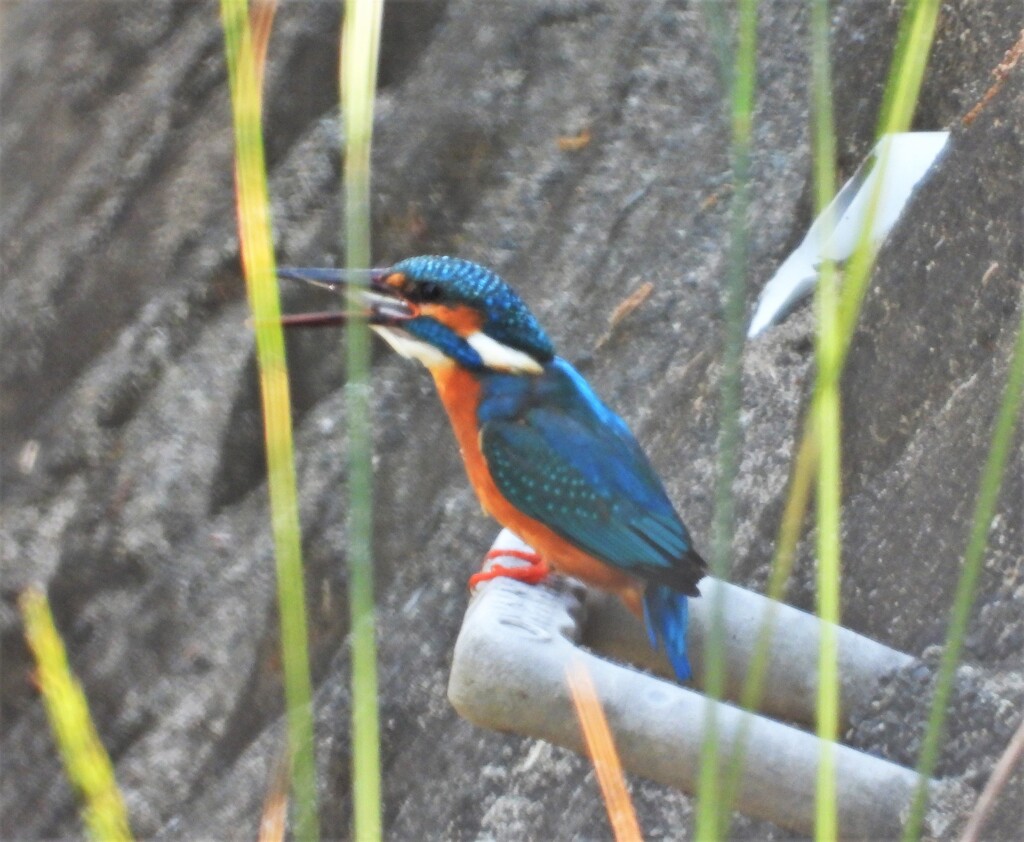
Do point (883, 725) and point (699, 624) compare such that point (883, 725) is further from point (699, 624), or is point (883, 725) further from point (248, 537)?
point (248, 537)

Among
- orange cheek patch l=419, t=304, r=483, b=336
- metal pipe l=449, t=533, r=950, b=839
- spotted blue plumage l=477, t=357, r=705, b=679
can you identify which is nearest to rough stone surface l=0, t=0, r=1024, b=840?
spotted blue plumage l=477, t=357, r=705, b=679

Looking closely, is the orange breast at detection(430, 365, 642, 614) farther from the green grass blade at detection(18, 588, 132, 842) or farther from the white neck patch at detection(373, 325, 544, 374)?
the green grass blade at detection(18, 588, 132, 842)

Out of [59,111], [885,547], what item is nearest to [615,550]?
[885,547]

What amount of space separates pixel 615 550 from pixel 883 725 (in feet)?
1.67

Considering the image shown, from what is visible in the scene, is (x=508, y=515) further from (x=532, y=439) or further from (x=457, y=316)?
(x=457, y=316)

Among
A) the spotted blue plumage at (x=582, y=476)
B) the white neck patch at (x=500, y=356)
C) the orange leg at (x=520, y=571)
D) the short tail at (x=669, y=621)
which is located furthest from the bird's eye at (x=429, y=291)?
the short tail at (x=669, y=621)

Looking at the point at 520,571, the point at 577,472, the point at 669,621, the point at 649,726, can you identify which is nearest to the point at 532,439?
the point at 577,472

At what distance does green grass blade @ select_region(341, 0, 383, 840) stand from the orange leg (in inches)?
49.5

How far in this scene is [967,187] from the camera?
2.12 meters

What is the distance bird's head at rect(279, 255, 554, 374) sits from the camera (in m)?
2.18

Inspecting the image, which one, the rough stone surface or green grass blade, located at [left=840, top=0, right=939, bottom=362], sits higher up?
green grass blade, located at [left=840, top=0, right=939, bottom=362]

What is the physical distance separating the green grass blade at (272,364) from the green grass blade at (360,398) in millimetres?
28

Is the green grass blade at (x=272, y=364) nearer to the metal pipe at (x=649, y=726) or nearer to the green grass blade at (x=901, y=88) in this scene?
the green grass blade at (x=901, y=88)

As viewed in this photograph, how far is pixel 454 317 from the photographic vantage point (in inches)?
89.3
